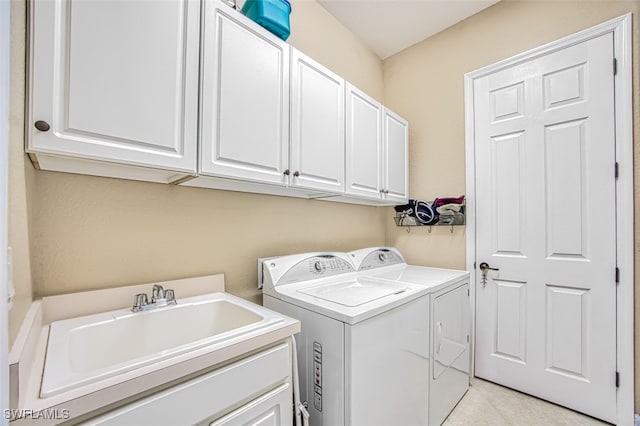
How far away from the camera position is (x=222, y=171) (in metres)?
1.23

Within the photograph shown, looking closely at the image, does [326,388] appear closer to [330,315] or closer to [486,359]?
[330,315]

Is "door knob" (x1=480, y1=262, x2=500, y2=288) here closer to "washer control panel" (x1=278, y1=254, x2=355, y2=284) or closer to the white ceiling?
"washer control panel" (x1=278, y1=254, x2=355, y2=284)

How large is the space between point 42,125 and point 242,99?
2.35 ft

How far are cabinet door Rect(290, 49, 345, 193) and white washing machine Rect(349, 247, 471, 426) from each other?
2.47 feet

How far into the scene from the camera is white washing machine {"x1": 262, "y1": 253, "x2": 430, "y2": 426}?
117 centimetres

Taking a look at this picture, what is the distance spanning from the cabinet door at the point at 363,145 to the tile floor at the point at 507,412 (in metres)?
1.60

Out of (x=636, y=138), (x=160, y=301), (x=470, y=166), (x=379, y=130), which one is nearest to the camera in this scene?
(x=160, y=301)

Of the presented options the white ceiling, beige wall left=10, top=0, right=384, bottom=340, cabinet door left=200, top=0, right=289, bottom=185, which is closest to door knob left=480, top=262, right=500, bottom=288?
beige wall left=10, top=0, right=384, bottom=340

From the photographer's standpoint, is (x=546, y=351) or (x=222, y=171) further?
(x=546, y=351)

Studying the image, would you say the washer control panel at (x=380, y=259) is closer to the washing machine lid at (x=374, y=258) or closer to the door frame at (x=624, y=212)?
the washing machine lid at (x=374, y=258)

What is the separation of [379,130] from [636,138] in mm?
1594

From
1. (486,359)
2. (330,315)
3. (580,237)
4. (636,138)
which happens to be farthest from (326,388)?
(636,138)

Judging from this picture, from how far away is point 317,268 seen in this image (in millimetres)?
1821

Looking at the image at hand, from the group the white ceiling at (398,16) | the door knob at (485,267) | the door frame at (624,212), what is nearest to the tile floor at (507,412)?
the door frame at (624,212)
